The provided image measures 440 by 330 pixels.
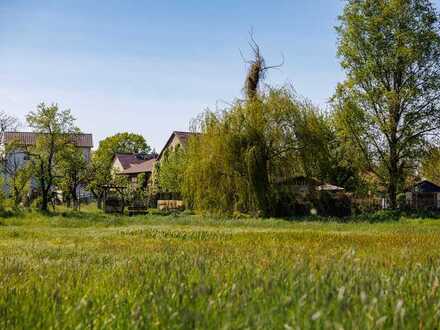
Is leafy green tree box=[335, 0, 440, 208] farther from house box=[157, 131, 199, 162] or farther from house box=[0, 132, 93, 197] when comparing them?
house box=[157, 131, 199, 162]

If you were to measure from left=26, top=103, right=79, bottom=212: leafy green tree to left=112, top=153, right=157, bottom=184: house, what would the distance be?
36.2 m

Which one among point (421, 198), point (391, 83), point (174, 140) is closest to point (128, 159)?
point (174, 140)

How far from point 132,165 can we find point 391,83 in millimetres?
A: 61243

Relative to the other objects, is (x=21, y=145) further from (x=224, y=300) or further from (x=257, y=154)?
(x=224, y=300)

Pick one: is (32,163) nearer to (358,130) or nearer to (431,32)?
(358,130)

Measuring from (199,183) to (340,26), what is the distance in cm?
1818

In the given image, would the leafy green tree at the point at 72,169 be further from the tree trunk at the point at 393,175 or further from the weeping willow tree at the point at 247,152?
the tree trunk at the point at 393,175

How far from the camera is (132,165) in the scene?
97125 millimetres

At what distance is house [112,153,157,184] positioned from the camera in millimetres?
88869

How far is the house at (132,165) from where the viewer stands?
88.9 metres

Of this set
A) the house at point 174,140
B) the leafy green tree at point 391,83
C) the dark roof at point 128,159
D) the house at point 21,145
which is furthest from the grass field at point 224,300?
the dark roof at point 128,159

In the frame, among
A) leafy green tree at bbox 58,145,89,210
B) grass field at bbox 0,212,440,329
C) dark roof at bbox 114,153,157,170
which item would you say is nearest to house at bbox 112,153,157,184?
dark roof at bbox 114,153,157,170

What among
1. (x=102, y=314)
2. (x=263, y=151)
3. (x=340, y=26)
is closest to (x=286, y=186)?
(x=263, y=151)

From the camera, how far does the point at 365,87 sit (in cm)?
4372
